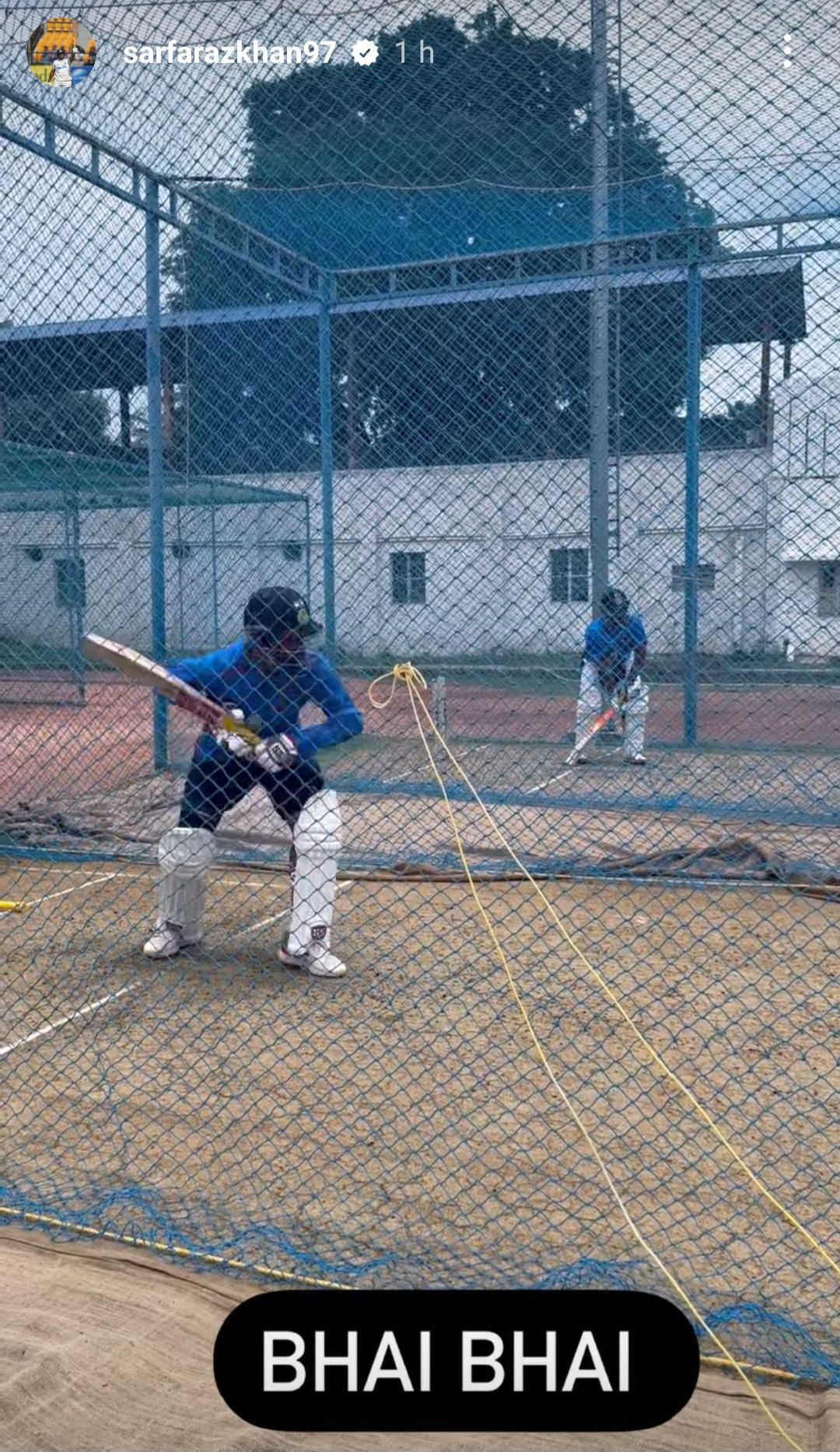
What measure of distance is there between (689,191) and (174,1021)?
308 centimetres

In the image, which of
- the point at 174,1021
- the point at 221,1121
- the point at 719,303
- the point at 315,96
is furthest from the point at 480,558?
the point at 221,1121

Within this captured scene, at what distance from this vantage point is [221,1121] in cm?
337

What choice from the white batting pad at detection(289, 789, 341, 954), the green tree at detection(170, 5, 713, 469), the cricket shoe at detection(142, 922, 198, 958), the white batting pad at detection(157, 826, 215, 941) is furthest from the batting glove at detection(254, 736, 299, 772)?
the green tree at detection(170, 5, 713, 469)

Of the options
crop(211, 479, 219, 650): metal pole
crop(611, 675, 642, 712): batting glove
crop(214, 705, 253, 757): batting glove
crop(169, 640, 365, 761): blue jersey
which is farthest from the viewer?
crop(211, 479, 219, 650): metal pole

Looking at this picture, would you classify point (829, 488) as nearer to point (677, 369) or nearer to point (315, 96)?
point (677, 369)

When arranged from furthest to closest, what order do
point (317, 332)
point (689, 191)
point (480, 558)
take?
1. point (317, 332)
2. point (480, 558)
3. point (689, 191)

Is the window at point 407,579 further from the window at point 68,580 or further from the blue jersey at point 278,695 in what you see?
the window at point 68,580

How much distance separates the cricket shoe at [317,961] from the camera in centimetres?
455

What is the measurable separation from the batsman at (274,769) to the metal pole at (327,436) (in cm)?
287

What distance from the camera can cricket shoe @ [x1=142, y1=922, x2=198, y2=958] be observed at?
15.4ft

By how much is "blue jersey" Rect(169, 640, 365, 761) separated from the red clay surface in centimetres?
101

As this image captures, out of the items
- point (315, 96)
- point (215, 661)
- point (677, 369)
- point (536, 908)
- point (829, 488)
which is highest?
point (315, 96)

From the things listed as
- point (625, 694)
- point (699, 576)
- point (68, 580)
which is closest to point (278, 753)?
point (625, 694)

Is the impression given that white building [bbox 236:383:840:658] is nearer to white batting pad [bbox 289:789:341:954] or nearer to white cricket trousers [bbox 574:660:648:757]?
white cricket trousers [bbox 574:660:648:757]
